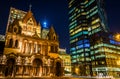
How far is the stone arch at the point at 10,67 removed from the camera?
25475mm

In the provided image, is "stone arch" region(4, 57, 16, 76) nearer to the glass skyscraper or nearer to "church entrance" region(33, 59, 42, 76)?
"church entrance" region(33, 59, 42, 76)

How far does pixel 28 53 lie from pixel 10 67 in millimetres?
6028

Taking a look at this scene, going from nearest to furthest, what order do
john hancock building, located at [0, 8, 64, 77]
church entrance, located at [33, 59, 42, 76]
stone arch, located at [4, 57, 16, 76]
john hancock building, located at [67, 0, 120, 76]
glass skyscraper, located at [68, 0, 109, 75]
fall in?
1. stone arch, located at [4, 57, 16, 76]
2. john hancock building, located at [0, 8, 64, 77]
3. church entrance, located at [33, 59, 42, 76]
4. john hancock building, located at [67, 0, 120, 76]
5. glass skyscraper, located at [68, 0, 109, 75]

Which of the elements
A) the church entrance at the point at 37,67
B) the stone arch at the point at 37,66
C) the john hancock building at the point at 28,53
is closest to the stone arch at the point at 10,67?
the john hancock building at the point at 28,53

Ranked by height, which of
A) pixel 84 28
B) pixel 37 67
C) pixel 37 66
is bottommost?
pixel 37 67

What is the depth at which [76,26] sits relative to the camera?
99562 mm

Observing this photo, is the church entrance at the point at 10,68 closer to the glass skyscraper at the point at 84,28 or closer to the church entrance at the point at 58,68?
the church entrance at the point at 58,68

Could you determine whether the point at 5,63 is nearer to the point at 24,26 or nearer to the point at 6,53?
the point at 6,53

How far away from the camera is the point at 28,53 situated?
30.6 meters

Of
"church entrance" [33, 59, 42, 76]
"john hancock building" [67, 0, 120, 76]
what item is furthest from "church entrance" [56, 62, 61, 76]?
"john hancock building" [67, 0, 120, 76]

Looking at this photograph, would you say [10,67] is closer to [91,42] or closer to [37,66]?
[37,66]

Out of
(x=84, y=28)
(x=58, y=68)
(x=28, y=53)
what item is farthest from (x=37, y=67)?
(x=84, y=28)

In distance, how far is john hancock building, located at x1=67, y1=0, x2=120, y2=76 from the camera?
69.1 metres

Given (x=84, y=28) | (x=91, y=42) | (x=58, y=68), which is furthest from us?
(x=84, y=28)
